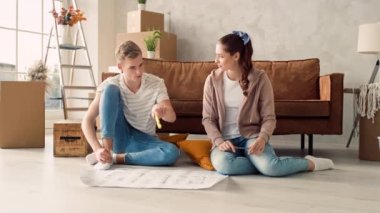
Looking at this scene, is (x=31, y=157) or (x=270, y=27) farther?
(x=270, y=27)

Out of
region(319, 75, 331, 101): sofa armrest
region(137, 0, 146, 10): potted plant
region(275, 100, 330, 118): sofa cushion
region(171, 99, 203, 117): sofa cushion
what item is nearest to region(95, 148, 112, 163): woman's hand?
region(171, 99, 203, 117): sofa cushion

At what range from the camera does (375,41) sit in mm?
3402

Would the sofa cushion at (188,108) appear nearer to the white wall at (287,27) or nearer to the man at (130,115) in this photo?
the man at (130,115)

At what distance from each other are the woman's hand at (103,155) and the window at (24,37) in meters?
2.42

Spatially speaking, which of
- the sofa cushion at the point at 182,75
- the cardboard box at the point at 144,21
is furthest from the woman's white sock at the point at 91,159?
the cardboard box at the point at 144,21

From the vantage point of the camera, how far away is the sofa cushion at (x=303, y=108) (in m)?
3.13

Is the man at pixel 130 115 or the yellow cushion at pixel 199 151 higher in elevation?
the man at pixel 130 115

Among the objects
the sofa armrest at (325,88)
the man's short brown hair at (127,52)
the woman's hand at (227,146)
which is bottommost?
the woman's hand at (227,146)

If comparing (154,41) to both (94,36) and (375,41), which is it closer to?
(94,36)

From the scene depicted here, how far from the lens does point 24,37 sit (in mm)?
5137

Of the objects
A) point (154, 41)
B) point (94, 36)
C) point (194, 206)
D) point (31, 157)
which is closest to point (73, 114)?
point (94, 36)

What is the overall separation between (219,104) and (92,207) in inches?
42.7

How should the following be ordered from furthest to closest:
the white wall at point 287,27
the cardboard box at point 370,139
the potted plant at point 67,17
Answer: the potted plant at point 67,17 < the white wall at point 287,27 < the cardboard box at point 370,139

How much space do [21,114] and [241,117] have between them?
1959 mm
